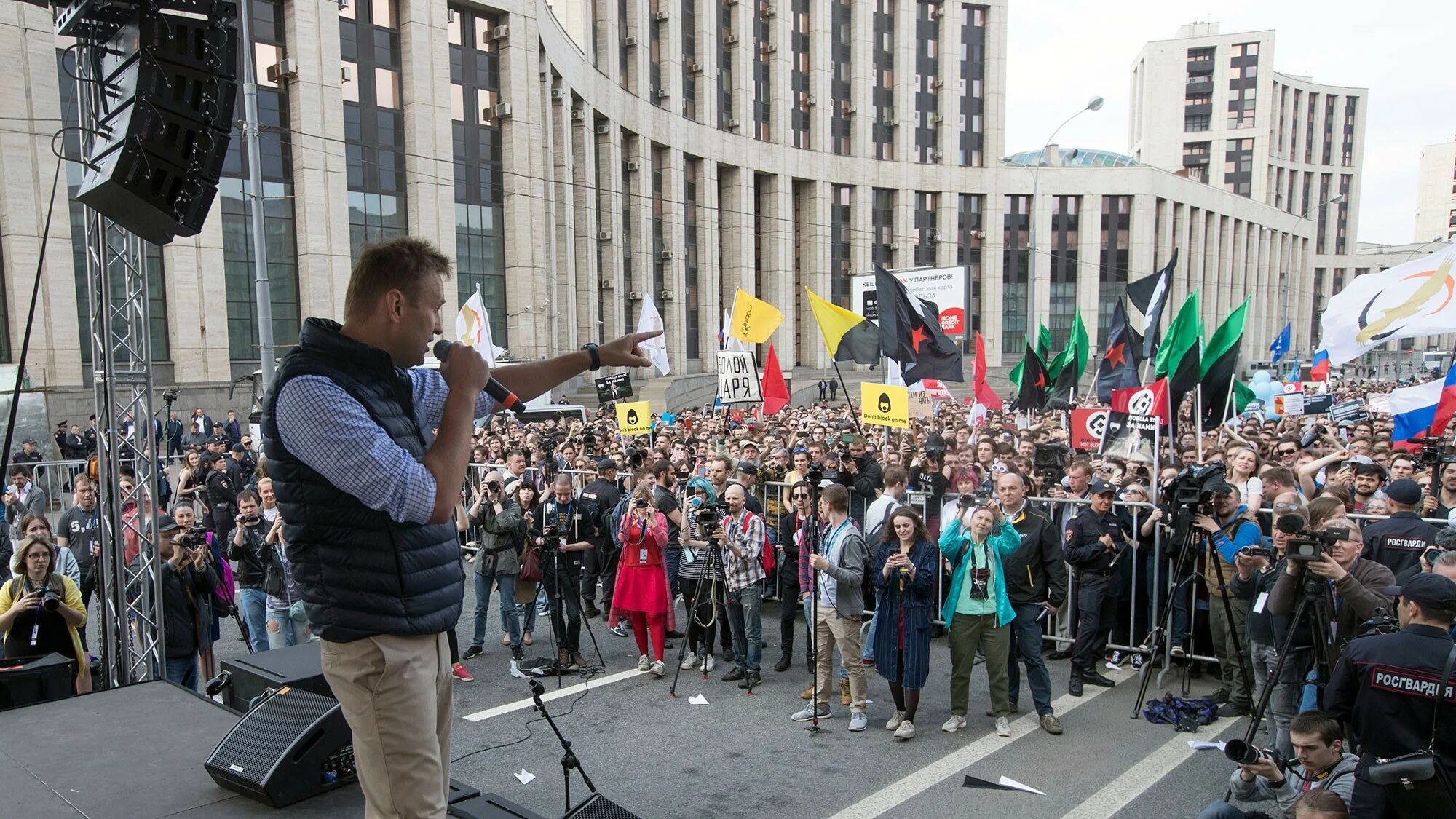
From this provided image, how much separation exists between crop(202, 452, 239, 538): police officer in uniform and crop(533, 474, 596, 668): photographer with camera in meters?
5.63

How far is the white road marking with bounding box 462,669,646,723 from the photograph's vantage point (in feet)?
25.9

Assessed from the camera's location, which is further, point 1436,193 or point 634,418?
point 1436,193

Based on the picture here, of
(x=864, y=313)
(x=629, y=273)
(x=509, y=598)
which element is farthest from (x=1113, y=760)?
(x=629, y=273)

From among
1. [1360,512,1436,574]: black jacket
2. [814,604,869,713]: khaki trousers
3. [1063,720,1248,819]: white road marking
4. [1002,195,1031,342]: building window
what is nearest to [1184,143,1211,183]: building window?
[1002,195,1031,342]: building window

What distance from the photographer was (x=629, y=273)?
4831cm

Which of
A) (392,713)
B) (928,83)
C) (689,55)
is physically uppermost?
(928,83)

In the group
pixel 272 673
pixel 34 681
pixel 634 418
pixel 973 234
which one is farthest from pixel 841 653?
pixel 973 234

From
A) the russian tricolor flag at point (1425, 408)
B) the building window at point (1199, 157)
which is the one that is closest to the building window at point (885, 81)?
the building window at point (1199, 157)

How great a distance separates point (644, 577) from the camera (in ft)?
29.7

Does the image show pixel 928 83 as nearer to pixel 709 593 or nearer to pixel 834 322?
pixel 834 322

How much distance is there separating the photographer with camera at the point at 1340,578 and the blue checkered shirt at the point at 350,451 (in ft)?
18.1

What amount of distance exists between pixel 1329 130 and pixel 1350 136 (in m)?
4.80

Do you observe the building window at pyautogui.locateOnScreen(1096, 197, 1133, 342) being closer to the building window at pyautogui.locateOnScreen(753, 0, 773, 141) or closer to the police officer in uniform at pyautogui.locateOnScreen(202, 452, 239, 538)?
the building window at pyautogui.locateOnScreen(753, 0, 773, 141)

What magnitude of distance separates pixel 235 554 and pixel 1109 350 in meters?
13.0
